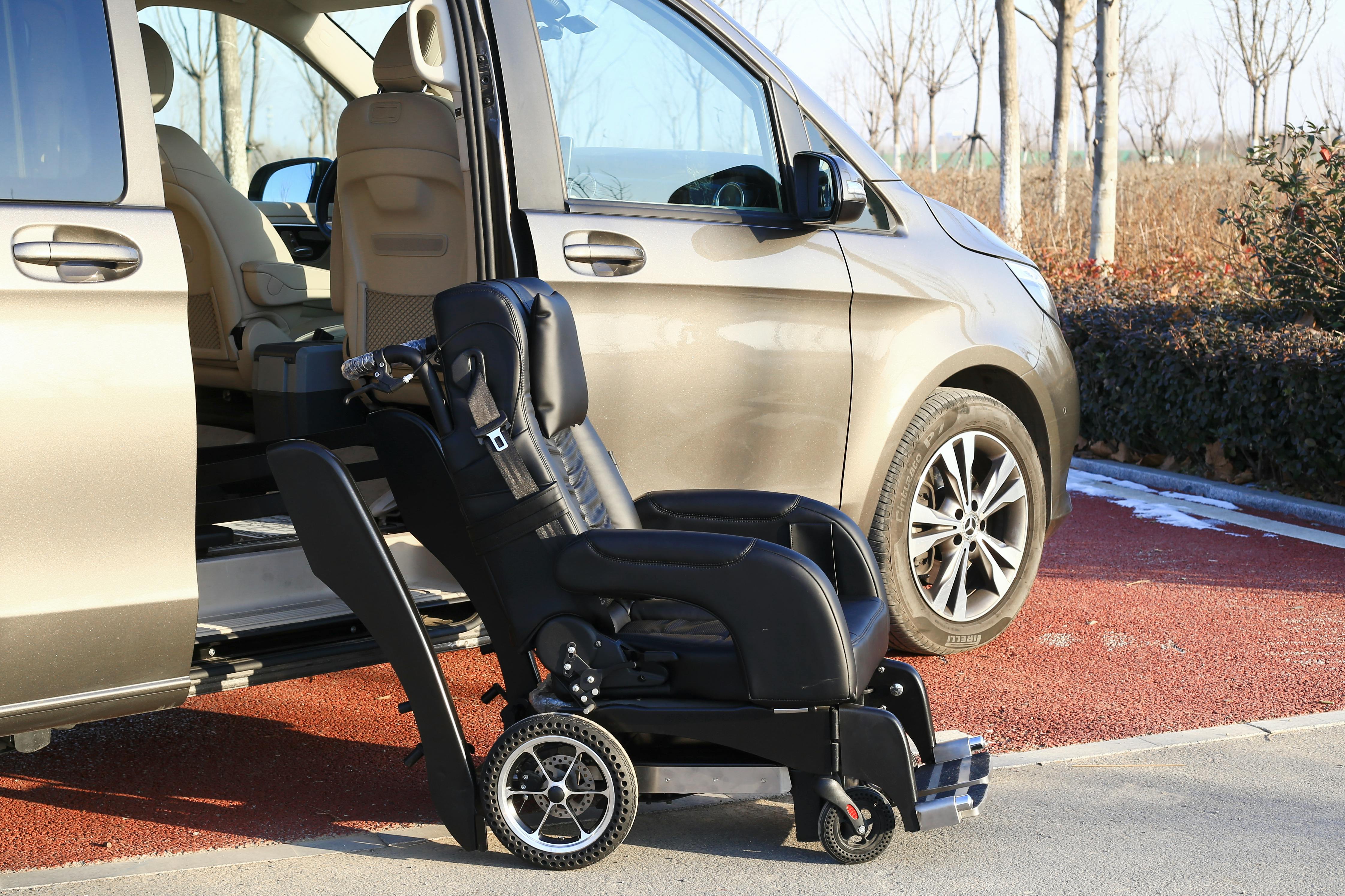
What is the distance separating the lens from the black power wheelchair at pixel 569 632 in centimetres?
279

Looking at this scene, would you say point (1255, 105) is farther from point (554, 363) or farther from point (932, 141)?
point (554, 363)

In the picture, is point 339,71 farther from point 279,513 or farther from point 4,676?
point 4,676

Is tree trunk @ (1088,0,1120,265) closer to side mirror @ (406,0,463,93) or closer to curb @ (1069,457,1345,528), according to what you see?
curb @ (1069,457,1345,528)

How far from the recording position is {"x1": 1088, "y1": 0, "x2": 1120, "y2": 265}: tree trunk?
38.5ft

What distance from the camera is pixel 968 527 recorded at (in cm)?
437

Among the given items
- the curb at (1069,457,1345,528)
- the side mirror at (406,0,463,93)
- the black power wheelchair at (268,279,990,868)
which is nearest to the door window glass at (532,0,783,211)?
the side mirror at (406,0,463,93)

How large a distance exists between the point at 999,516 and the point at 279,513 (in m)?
2.38

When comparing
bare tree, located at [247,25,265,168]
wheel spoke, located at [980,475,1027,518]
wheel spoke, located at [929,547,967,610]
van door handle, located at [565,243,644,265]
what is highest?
bare tree, located at [247,25,265,168]

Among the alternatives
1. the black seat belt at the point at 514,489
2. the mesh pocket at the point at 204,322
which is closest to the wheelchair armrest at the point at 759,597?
the black seat belt at the point at 514,489

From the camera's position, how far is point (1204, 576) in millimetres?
5590

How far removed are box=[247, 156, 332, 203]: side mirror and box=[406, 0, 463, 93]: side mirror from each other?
2.11 meters

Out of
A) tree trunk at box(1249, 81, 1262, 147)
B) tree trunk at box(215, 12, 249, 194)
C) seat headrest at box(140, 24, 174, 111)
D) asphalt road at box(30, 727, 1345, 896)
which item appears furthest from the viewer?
tree trunk at box(1249, 81, 1262, 147)

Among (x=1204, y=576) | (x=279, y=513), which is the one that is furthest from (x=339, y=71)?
(x=1204, y=576)

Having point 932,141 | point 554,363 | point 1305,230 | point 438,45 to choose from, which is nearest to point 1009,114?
point 1305,230
